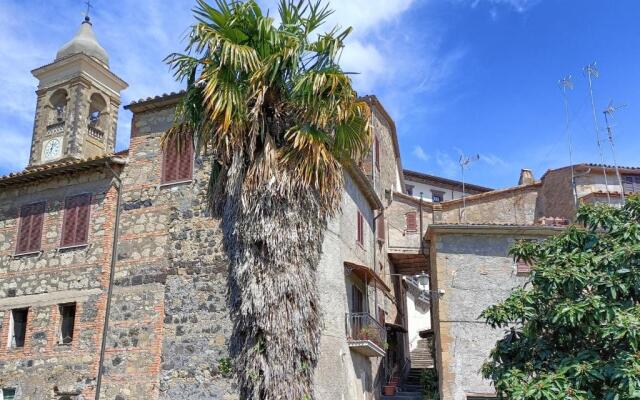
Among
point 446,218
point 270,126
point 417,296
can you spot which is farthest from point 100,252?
point 417,296

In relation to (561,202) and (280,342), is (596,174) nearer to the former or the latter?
(561,202)

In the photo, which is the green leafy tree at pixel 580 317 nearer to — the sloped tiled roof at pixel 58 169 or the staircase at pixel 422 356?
the sloped tiled roof at pixel 58 169

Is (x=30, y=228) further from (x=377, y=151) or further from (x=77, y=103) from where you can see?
(x=77, y=103)

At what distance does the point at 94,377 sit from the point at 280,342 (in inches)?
394

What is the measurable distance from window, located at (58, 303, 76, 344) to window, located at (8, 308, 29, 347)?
4.57 feet

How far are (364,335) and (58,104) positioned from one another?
88.5 feet

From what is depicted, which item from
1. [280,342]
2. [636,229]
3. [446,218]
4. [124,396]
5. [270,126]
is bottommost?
[124,396]

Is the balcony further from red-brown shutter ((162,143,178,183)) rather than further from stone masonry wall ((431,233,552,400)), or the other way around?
red-brown shutter ((162,143,178,183))

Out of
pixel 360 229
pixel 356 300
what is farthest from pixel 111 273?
pixel 360 229

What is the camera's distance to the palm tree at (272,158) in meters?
9.16

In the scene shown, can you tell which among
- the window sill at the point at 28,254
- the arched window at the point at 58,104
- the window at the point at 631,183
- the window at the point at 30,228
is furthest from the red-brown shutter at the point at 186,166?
the arched window at the point at 58,104

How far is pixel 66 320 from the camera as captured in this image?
1855 cm

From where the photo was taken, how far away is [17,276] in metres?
19.5

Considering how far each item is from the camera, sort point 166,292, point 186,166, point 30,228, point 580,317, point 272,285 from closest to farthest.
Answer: point 272,285 → point 580,317 → point 166,292 → point 186,166 → point 30,228
